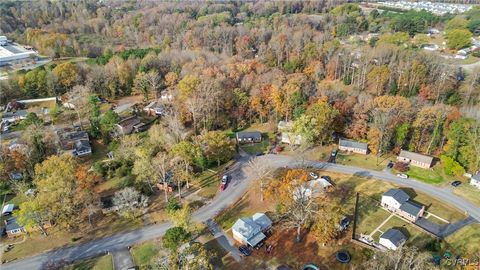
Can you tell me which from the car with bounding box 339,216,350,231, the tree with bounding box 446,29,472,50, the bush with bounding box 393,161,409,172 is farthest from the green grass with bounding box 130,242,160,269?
the tree with bounding box 446,29,472,50

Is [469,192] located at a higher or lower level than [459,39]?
lower

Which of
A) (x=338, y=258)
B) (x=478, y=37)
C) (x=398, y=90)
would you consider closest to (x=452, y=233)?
(x=338, y=258)

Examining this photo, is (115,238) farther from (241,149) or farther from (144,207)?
(241,149)

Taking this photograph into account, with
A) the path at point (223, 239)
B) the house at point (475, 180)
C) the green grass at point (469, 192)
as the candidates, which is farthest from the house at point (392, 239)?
the house at point (475, 180)

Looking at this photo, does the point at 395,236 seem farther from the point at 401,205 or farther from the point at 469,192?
the point at 469,192

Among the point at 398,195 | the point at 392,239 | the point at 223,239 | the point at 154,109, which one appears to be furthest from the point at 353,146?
the point at 154,109

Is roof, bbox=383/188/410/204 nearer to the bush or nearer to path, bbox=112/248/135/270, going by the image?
the bush

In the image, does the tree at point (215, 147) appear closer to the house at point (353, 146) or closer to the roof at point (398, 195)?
the house at point (353, 146)
